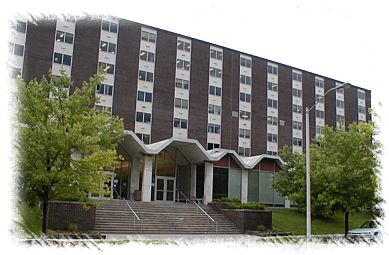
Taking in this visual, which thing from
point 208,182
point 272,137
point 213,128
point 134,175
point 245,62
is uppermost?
point 245,62

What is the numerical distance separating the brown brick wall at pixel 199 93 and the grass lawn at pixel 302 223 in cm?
1221

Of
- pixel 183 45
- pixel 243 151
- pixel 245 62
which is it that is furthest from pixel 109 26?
pixel 243 151

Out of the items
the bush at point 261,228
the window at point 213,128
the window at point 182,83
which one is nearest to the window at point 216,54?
the window at point 182,83

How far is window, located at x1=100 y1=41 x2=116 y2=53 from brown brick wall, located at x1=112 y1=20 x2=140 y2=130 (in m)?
0.50

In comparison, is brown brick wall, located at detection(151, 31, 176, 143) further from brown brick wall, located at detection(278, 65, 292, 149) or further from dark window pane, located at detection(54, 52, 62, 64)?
brown brick wall, located at detection(278, 65, 292, 149)

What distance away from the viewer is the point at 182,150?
1300 inches

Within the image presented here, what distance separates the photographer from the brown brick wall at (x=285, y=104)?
46.5 meters

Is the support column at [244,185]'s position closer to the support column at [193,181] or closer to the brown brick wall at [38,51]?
the support column at [193,181]

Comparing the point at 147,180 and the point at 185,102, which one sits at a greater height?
the point at 185,102

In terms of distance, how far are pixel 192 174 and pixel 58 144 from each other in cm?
1953

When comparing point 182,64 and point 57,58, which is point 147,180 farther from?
point 182,64

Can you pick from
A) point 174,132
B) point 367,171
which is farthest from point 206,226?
point 174,132

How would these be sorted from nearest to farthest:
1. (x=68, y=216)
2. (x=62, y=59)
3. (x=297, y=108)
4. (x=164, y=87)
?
1. (x=68, y=216)
2. (x=62, y=59)
3. (x=164, y=87)
4. (x=297, y=108)

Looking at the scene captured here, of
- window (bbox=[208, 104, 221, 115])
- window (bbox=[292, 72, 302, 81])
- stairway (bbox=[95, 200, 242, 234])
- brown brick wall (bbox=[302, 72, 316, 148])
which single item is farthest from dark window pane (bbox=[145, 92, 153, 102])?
brown brick wall (bbox=[302, 72, 316, 148])
